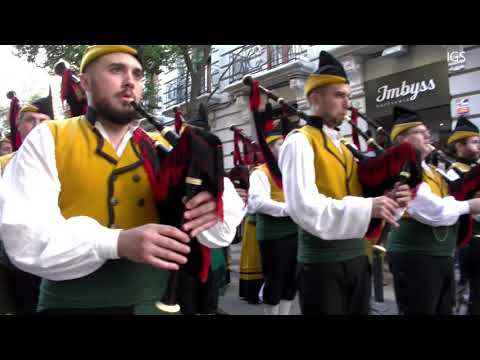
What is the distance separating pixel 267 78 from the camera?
41.4 ft

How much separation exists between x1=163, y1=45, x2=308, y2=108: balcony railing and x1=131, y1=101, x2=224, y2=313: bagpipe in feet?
31.7

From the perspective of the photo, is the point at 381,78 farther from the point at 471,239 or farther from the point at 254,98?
the point at 254,98

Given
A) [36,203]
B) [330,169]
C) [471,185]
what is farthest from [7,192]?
[471,185]

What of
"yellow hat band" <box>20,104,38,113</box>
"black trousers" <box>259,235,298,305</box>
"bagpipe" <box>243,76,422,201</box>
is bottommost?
"black trousers" <box>259,235,298,305</box>

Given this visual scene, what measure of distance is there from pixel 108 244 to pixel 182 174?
0.37 m

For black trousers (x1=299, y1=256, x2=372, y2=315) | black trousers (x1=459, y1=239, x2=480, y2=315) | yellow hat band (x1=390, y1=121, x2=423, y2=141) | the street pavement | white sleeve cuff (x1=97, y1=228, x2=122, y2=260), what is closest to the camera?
white sleeve cuff (x1=97, y1=228, x2=122, y2=260)

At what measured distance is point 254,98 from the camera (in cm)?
403

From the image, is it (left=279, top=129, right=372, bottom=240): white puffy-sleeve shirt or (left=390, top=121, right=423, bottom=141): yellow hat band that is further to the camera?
(left=390, top=121, right=423, bottom=141): yellow hat band

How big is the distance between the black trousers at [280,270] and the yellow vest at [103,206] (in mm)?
3448

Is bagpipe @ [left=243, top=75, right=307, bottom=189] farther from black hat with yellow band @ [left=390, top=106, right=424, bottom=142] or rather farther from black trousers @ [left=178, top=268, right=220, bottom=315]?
black trousers @ [left=178, top=268, right=220, bottom=315]

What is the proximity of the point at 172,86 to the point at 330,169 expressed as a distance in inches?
547

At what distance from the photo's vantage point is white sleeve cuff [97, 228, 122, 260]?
6.04 ft

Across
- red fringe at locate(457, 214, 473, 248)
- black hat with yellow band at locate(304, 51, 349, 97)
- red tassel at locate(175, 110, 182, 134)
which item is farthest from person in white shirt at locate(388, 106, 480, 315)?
red tassel at locate(175, 110, 182, 134)
